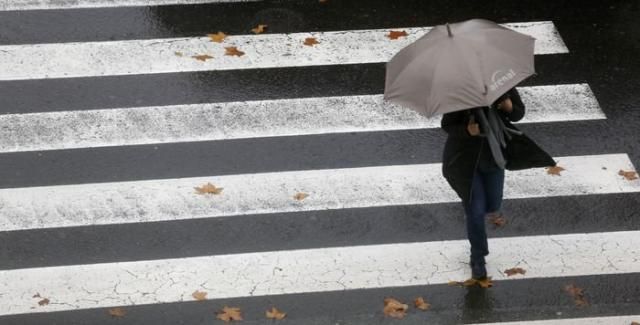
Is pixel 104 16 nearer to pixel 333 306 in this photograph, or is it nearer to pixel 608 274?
pixel 333 306

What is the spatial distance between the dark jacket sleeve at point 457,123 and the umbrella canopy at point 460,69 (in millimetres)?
417

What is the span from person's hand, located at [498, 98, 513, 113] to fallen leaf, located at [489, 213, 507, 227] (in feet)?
4.91

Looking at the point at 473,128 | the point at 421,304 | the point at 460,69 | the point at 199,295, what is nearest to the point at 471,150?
the point at 473,128

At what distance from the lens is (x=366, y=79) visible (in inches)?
370

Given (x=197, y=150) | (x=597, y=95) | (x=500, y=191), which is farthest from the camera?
(x=597, y=95)

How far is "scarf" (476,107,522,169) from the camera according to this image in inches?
260

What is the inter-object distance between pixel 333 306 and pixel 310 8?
3949 millimetres

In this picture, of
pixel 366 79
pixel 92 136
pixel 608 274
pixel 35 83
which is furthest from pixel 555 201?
pixel 35 83

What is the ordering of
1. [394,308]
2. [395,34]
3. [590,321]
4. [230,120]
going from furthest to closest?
1. [395,34]
2. [230,120]
3. [394,308]
4. [590,321]

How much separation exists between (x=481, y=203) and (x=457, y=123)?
25.0 inches

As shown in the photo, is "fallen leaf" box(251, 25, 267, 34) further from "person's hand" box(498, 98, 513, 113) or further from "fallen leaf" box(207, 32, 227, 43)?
"person's hand" box(498, 98, 513, 113)

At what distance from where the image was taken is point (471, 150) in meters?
6.71

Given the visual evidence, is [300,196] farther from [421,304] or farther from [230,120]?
[421,304]

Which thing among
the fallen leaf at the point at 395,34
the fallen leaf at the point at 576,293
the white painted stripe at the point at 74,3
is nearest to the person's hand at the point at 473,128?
the fallen leaf at the point at 576,293
